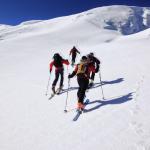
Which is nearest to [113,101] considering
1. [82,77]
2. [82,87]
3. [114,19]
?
[82,87]

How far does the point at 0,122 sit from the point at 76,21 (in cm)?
9970

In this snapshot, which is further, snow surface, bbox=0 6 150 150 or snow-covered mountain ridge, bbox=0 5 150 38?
snow-covered mountain ridge, bbox=0 5 150 38

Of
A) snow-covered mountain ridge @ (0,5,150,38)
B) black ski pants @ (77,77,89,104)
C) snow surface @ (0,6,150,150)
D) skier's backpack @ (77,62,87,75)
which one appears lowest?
snow surface @ (0,6,150,150)

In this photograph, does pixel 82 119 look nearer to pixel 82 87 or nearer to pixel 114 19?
pixel 82 87

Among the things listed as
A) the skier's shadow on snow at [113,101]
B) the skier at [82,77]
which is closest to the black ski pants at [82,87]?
the skier at [82,77]

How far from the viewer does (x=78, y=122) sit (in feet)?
31.5

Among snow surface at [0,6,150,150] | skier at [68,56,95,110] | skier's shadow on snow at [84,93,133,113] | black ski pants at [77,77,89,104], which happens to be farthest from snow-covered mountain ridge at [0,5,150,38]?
black ski pants at [77,77,89,104]

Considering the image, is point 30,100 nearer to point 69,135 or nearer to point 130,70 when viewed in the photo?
point 69,135

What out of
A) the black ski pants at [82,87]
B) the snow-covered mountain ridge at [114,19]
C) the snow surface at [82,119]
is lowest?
the snow surface at [82,119]

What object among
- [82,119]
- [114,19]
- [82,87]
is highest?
[114,19]

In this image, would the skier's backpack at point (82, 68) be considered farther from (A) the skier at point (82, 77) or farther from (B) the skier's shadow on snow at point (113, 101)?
(B) the skier's shadow on snow at point (113, 101)

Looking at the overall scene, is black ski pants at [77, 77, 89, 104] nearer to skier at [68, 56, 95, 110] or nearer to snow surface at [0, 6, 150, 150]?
skier at [68, 56, 95, 110]

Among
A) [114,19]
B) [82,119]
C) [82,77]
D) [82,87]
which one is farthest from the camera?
[114,19]

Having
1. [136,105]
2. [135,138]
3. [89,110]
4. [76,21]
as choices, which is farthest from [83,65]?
[76,21]
